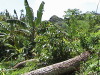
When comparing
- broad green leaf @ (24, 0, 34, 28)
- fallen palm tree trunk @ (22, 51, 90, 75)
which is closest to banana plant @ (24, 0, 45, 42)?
broad green leaf @ (24, 0, 34, 28)

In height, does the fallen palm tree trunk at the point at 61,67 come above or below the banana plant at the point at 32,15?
below

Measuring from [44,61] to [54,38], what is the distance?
0.80 meters

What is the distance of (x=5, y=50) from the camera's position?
1459 cm

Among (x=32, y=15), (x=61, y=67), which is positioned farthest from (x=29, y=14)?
(x=61, y=67)

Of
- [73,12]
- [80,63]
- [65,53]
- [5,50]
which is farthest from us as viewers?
[5,50]

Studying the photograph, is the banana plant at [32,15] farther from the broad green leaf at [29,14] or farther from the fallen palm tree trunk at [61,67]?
the fallen palm tree trunk at [61,67]

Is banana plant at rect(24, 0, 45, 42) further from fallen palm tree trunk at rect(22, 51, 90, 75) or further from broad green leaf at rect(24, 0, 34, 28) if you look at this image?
fallen palm tree trunk at rect(22, 51, 90, 75)

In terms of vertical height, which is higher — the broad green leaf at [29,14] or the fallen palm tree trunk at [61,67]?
the broad green leaf at [29,14]

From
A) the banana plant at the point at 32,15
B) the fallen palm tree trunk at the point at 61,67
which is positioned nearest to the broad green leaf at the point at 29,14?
the banana plant at the point at 32,15

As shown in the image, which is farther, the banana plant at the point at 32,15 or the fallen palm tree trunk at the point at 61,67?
the banana plant at the point at 32,15

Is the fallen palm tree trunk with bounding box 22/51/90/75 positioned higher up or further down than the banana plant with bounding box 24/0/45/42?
further down

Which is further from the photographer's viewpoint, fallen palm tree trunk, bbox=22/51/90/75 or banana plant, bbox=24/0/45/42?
banana plant, bbox=24/0/45/42

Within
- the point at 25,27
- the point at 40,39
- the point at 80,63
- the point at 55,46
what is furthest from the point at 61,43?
the point at 25,27

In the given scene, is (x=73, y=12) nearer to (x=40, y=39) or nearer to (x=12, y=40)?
(x=40, y=39)
